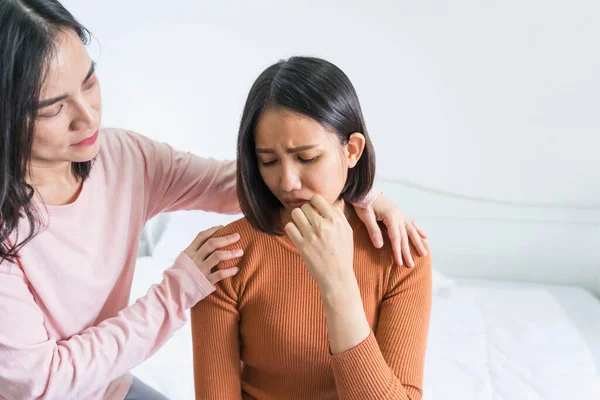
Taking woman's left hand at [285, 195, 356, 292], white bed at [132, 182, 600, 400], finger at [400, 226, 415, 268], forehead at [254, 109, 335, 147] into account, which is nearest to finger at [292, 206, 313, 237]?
woman's left hand at [285, 195, 356, 292]

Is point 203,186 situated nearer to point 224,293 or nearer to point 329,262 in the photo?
point 224,293

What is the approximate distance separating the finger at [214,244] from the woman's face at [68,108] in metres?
0.24

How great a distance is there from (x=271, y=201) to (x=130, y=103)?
3.83ft

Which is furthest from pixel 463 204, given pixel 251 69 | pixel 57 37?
pixel 57 37

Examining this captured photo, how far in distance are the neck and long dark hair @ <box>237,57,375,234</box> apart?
313 mm

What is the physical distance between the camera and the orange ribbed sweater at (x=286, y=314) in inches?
36.7

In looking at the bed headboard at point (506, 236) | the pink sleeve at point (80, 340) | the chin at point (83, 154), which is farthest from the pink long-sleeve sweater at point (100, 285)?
the bed headboard at point (506, 236)

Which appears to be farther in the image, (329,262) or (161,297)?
(161,297)

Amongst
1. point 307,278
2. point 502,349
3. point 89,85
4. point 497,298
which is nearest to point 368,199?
point 307,278

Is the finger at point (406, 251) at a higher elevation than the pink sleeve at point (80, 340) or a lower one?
higher

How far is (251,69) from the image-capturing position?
1.81 m

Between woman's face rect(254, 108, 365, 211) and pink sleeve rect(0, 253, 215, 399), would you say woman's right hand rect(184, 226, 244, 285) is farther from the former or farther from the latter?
woman's face rect(254, 108, 365, 211)

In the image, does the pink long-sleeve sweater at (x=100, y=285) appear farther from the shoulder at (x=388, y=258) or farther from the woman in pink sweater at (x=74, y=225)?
the shoulder at (x=388, y=258)

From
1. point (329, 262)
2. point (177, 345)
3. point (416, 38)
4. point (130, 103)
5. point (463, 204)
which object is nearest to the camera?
point (329, 262)
